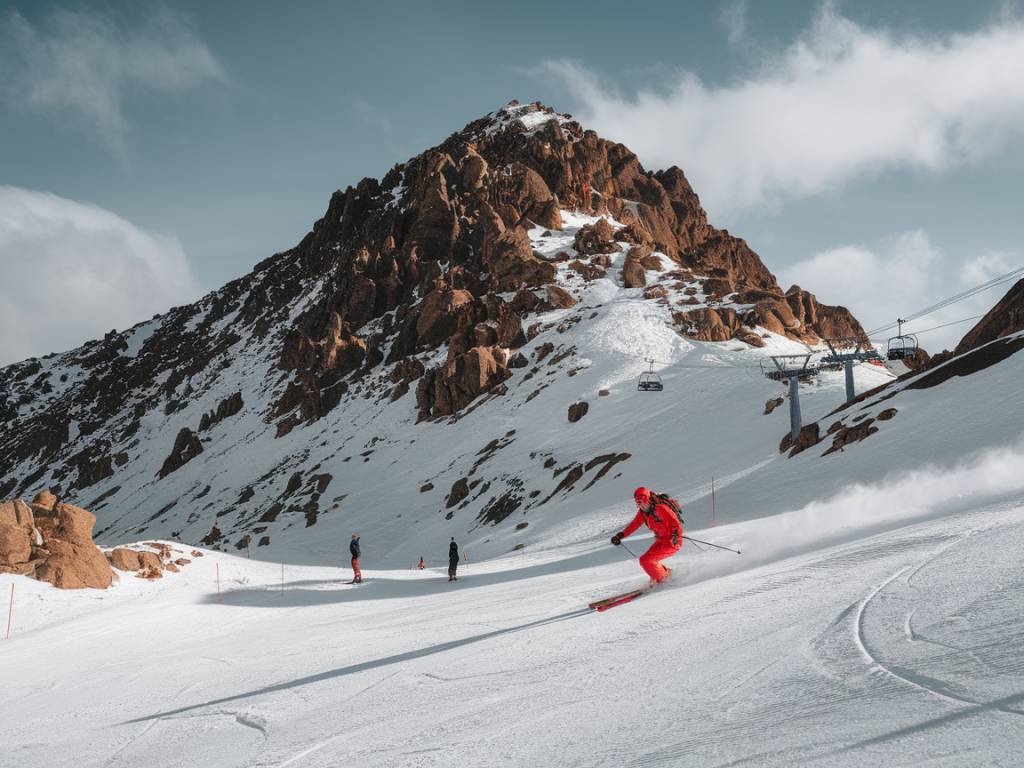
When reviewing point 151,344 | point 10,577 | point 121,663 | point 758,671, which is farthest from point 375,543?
point 151,344

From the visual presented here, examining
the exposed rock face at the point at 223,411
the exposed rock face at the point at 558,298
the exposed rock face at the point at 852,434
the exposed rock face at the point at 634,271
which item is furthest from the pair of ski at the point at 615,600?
the exposed rock face at the point at 223,411

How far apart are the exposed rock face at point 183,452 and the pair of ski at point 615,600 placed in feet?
262

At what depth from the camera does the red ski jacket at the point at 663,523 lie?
10.6m

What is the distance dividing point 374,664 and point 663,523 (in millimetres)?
4717

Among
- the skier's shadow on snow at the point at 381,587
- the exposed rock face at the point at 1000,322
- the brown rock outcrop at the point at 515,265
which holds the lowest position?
the skier's shadow on snow at the point at 381,587

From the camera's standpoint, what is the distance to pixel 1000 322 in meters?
27.2

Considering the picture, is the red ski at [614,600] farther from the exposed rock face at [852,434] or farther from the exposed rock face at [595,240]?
the exposed rock face at [595,240]

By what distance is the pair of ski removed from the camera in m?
9.61

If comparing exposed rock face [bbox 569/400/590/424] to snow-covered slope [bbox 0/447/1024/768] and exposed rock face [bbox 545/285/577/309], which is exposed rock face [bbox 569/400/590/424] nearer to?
exposed rock face [bbox 545/285/577/309]

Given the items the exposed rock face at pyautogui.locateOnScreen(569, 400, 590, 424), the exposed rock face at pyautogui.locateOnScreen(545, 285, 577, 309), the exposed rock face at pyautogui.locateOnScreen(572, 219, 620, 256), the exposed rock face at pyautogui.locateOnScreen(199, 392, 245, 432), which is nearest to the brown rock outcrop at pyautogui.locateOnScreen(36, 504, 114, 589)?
the exposed rock face at pyautogui.locateOnScreen(569, 400, 590, 424)

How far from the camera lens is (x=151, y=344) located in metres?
140

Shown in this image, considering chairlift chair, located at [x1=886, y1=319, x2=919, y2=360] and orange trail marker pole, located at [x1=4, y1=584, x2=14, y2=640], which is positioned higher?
chairlift chair, located at [x1=886, y1=319, x2=919, y2=360]

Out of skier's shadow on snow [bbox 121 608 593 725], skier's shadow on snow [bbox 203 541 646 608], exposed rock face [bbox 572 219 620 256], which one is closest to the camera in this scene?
skier's shadow on snow [bbox 121 608 593 725]

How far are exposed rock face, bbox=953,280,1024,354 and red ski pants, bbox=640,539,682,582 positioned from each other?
72.4 ft
